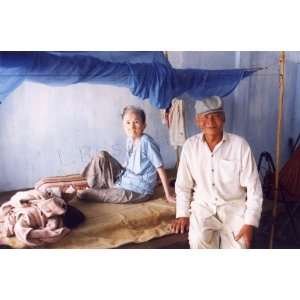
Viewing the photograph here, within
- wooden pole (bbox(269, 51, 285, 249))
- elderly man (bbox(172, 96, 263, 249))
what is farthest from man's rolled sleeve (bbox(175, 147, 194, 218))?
wooden pole (bbox(269, 51, 285, 249))

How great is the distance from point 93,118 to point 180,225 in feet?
2.44

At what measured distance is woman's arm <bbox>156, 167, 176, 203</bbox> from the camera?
8.14 ft

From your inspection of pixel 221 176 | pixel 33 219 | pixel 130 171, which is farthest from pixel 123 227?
pixel 221 176

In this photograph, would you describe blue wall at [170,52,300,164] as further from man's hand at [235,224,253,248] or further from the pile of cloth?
the pile of cloth

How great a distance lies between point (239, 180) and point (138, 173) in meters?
0.55

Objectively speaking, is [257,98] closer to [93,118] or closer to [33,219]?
[93,118]

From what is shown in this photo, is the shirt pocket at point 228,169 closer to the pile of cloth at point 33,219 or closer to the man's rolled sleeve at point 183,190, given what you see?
the man's rolled sleeve at point 183,190

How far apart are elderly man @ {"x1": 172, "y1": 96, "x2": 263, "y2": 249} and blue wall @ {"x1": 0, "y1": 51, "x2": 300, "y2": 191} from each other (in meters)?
0.06

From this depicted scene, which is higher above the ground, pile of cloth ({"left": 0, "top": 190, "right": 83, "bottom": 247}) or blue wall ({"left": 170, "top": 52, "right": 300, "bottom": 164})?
blue wall ({"left": 170, "top": 52, "right": 300, "bottom": 164})

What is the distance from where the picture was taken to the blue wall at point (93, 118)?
2.36 meters

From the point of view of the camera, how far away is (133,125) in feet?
7.95

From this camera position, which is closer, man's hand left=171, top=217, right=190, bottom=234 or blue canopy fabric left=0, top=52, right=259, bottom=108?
blue canopy fabric left=0, top=52, right=259, bottom=108
